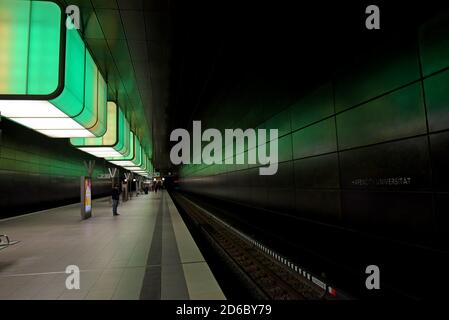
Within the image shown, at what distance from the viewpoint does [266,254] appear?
6.51m

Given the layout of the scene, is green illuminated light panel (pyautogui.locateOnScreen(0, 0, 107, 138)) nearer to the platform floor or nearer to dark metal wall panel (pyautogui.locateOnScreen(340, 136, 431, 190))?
the platform floor

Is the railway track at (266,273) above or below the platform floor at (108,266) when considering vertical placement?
below

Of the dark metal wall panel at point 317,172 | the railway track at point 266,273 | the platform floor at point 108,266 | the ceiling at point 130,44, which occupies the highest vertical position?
the ceiling at point 130,44

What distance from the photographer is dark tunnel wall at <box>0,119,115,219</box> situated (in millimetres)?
12102

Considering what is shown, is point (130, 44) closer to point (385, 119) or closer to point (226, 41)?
point (226, 41)

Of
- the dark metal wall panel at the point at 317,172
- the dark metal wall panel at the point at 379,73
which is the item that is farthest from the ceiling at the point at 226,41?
the dark metal wall panel at the point at 317,172

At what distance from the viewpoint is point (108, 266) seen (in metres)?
4.79

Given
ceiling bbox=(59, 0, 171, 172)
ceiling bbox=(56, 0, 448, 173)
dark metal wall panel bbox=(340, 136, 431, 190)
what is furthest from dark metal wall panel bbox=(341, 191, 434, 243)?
ceiling bbox=(59, 0, 171, 172)

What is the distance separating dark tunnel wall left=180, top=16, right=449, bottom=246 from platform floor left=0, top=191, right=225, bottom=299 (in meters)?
3.13

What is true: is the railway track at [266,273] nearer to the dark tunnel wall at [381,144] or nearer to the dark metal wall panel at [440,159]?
the dark tunnel wall at [381,144]

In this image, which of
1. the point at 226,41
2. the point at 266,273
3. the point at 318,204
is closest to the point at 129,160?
the point at 226,41

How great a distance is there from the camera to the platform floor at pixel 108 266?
3.64 metres

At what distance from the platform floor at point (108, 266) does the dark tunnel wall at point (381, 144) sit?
10.3 feet
